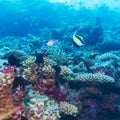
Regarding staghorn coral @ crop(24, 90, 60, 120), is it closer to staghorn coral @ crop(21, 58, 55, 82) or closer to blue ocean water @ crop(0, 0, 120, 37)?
staghorn coral @ crop(21, 58, 55, 82)

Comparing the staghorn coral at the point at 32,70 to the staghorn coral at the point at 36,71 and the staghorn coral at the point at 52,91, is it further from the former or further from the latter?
the staghorn coral at the point at 52,91

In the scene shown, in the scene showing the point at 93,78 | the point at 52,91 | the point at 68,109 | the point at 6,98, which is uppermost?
the point at 93,78

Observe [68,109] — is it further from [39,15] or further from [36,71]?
[39,15]

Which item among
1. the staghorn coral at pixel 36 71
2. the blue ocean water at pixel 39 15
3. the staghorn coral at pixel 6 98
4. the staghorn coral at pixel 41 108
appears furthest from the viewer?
the blue ocean water at pixel 39 15

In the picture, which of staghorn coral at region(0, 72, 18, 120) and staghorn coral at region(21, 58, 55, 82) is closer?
staghorn coral at region(0, 72, 18, 120)

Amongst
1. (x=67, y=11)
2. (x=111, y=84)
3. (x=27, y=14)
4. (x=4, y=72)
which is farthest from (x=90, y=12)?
(x=4, y=72)

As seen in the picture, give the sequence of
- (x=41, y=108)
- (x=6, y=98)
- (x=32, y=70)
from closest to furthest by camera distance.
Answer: (x=6, y=98), (x=41, y=108), (x=32, y=70)

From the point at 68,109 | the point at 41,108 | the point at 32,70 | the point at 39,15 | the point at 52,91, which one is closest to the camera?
the point at 41,108

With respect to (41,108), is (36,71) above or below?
above

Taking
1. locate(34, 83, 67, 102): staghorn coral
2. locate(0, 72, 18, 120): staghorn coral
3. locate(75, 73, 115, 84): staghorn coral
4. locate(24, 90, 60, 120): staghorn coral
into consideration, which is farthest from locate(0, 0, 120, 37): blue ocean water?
locate(0, 72, 18, 120): staghorn coral

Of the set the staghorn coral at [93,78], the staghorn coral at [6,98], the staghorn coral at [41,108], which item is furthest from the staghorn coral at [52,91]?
the staghorn coral at [6,98]

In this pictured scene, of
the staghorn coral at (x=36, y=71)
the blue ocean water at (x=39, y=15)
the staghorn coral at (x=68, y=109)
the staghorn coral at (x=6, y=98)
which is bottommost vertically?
the staghorn coral at (x=68, y=109)

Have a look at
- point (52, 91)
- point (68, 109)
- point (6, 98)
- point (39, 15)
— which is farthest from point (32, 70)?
point (39, 15)

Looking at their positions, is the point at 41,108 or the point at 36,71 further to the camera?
the point at 36,71
